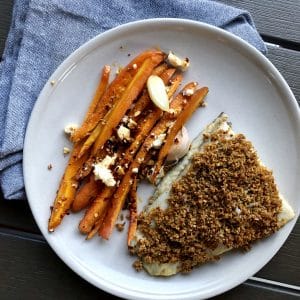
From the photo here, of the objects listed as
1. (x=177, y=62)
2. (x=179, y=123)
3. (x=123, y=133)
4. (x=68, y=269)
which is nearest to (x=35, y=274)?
(x=68, y=269)

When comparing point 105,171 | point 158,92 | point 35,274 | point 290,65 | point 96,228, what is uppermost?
point 290,65

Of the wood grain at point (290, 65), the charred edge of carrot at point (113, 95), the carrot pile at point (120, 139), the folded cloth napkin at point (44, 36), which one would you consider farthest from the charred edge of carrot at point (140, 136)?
the wood grain at point (290, 65)

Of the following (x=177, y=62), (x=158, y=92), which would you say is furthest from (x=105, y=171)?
(x=177, y=62)

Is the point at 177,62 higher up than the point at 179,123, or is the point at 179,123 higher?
the point at 177,62

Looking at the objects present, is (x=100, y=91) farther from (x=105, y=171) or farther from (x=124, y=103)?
(x=105, y=171)

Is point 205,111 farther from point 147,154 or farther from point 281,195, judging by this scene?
point 281,195

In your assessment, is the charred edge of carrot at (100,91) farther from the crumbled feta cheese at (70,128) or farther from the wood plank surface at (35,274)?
the wood plank surface at (35,274)

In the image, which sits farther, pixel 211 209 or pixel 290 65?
pixel 290 65

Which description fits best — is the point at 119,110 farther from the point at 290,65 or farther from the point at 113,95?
the point at 290,65
